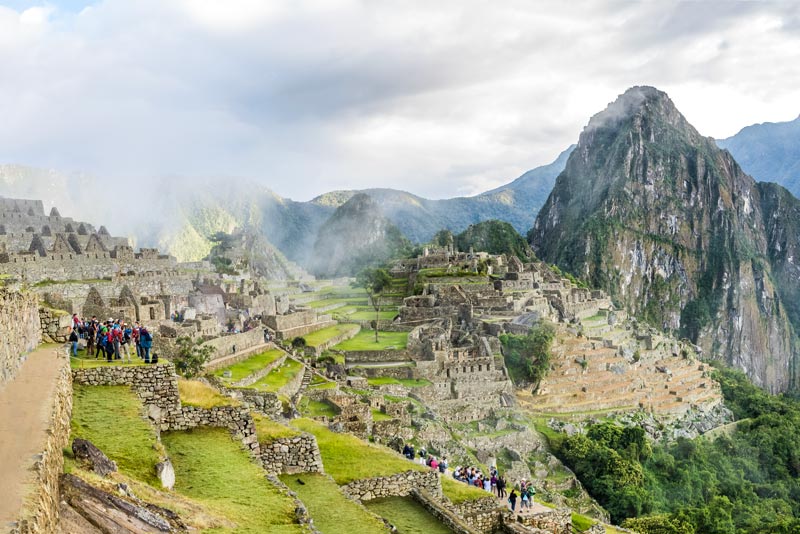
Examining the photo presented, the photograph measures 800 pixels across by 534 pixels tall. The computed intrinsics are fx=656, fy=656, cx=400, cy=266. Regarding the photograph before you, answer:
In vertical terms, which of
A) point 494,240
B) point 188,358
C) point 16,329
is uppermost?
point 494,240

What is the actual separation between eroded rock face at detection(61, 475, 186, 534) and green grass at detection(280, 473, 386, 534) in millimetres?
3723

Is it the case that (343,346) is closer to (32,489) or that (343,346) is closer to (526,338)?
(526,338)

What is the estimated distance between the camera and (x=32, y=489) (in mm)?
5965

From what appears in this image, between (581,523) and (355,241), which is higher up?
(355,241)

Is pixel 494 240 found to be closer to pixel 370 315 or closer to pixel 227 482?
pixel 370 315

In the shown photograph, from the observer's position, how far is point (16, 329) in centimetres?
1091

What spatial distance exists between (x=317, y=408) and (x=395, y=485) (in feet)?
40.0

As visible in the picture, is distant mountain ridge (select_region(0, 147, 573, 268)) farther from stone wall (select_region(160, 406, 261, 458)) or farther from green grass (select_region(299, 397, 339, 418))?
stone wall (select_region(160, 406, 261, 458))

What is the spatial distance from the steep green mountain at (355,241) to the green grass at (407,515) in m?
85.4

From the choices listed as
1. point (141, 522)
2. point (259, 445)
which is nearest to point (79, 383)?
point (259, 445)

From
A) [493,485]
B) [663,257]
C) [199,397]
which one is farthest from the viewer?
[663,257]

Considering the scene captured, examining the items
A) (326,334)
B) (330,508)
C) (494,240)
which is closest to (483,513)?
(330,508)

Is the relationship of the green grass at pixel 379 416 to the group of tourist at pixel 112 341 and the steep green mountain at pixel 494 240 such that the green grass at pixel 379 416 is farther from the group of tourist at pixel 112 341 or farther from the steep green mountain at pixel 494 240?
the steep green mountain at pixel 494 240

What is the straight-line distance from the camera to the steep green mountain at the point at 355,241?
107125mm
